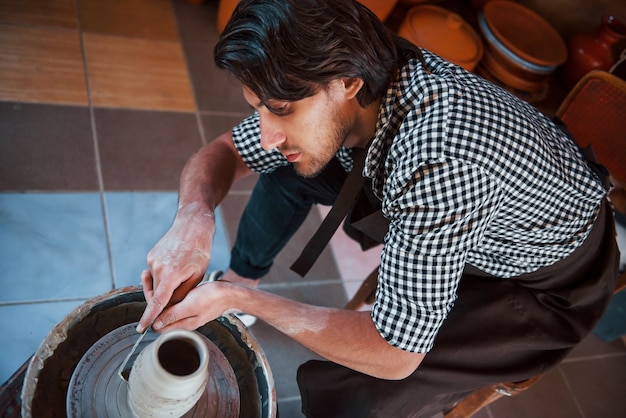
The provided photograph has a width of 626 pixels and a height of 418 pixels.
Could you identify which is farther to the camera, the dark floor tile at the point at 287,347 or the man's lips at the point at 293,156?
the dark floor tile at the point at 287,347

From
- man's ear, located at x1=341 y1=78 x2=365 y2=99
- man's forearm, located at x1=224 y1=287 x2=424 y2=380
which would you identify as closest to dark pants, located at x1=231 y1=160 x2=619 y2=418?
man's forearm, located at x1=224 y1=287 x2=424 y2=380

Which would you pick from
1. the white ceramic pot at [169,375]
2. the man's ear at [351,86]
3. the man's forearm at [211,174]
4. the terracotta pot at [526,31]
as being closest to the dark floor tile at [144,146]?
the man's forearm at [211,174]

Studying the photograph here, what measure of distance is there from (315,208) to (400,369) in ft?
3.82

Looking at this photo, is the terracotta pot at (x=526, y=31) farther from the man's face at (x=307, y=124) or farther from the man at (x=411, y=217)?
the man's face at (x=307, y=124)

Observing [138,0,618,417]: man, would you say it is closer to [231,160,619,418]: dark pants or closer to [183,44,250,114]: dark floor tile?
[231,160,619,418]: dark pants

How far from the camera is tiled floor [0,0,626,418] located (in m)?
1.61

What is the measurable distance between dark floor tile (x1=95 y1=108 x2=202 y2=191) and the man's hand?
849 mm

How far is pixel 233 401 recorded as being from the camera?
98 cm

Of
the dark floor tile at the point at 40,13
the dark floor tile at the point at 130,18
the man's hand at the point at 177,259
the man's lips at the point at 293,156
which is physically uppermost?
the man's lips at the point at 293,156

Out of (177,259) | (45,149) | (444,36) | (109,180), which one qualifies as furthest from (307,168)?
(444,36)

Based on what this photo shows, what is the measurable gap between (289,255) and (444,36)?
144cm

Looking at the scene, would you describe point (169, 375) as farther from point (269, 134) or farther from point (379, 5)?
point (379, 5)

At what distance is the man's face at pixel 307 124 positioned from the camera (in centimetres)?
102

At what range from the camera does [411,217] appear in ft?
3.08
